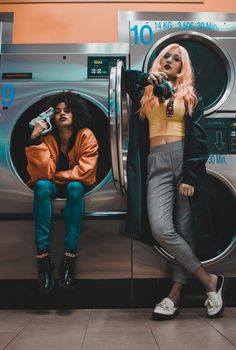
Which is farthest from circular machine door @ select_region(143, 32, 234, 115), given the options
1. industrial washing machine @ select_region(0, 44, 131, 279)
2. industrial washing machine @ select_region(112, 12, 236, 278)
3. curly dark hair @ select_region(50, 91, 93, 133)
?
curly dark hair @ select_region(50, 91, 93, 133)

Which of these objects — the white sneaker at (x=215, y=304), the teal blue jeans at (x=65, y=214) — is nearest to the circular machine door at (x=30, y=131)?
the teal blue jeans at (x=65, y=214)

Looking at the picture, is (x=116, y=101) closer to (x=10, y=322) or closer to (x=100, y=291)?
(x=100, y=291)

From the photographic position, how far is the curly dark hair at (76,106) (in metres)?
1.74

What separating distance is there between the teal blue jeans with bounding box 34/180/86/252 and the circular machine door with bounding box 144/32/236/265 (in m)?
0.38

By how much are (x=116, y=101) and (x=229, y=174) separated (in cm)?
63

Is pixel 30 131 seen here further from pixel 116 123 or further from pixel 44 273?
pixel 44 273

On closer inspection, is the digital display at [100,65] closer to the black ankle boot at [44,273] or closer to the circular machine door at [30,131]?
the circular machine door at [30,131]

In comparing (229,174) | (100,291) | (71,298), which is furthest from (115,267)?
(229,174)

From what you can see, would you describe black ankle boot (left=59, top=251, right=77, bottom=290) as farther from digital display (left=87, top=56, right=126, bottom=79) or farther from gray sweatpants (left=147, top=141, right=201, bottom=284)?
digital display (left=87, top=56, right=126, bottom=79)

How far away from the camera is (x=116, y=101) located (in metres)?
1.46

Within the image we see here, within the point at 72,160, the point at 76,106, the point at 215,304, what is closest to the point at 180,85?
the point at 76,106

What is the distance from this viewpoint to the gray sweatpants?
1.50m

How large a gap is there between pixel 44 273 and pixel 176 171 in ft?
2.29

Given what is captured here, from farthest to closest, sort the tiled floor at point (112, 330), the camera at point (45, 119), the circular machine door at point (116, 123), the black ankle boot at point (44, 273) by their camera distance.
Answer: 1. the camera at point (45, 119)
2. the black ankle boot at point (44, 273)
3. the circular machine door at point (116, 123)
4. the tiled floor at point (112, 330)
